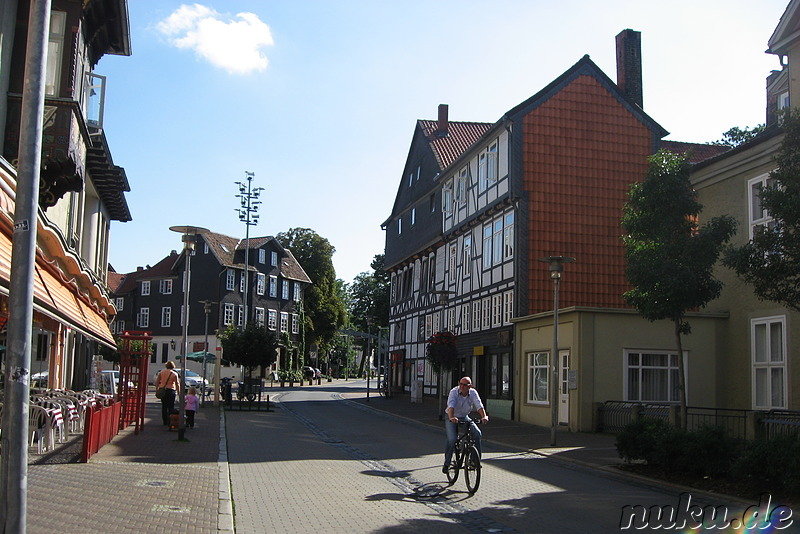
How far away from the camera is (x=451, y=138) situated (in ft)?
156

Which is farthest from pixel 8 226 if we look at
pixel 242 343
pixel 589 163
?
pixel 242 343

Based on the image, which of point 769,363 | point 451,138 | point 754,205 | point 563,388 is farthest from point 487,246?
point 769,363

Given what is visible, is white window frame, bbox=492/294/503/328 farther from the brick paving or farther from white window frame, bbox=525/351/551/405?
the brick paving

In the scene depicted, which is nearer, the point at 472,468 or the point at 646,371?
the point at 472,468

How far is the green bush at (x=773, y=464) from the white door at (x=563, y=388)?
13869mm

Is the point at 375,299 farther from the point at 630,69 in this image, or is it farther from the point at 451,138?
the point at 630,69

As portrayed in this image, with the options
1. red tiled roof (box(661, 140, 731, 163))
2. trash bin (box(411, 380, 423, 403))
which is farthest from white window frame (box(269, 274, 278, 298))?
red tiled roof (box(661, 140, 731, 163))

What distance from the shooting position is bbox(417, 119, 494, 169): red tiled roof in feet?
150

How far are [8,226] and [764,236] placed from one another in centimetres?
1090

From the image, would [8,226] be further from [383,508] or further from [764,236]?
[764,236]

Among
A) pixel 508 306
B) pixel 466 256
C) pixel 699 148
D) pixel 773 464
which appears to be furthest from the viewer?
pixel 699 148

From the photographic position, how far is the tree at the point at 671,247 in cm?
1731

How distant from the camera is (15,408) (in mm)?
5809

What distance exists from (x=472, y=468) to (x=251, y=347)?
29.5m
